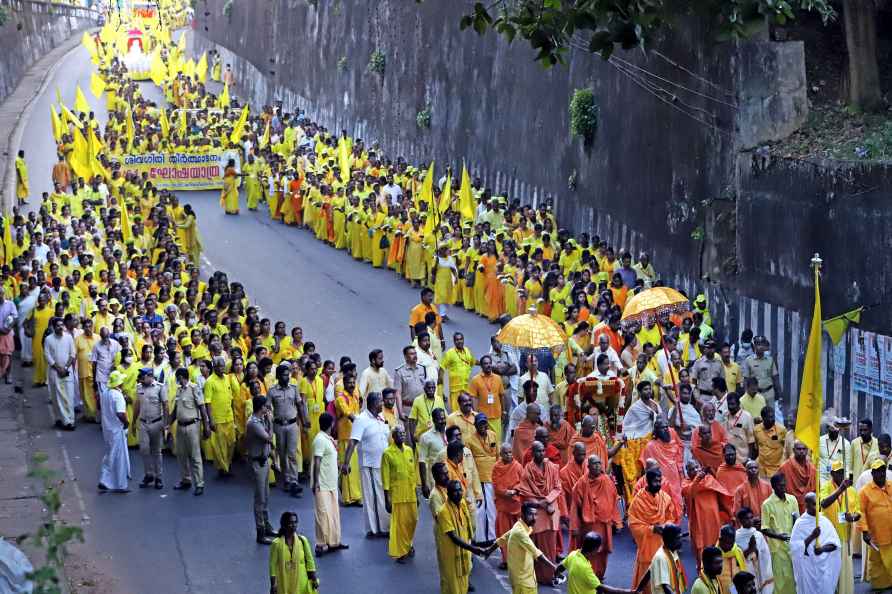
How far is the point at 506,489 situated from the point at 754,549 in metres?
2.38

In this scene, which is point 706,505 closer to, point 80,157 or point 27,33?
point 80,157

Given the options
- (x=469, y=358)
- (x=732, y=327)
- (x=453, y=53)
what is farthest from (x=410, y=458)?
(x=453, y=53)

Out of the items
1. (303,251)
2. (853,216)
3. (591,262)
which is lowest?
(303,251)

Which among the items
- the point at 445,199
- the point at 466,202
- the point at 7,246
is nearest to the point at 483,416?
the point at 7,246

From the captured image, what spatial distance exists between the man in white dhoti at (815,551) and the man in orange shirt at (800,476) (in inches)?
37.7

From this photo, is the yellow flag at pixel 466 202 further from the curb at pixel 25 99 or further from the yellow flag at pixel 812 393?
the yellow flag at pixel 812 393

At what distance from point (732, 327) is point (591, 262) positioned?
94.9 inches

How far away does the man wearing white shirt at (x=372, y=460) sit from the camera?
46.7ft

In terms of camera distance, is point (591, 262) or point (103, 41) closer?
point (591, 262)

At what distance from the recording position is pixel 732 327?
1933cm

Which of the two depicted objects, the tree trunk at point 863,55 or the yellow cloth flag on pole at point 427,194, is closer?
the tree trunk at point 863,55

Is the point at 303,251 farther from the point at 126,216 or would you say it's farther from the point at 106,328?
the point at 106,328

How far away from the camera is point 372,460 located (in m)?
14.3

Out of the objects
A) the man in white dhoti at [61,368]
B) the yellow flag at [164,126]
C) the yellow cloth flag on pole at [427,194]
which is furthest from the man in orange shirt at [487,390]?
the yellow flag at [164,126]
